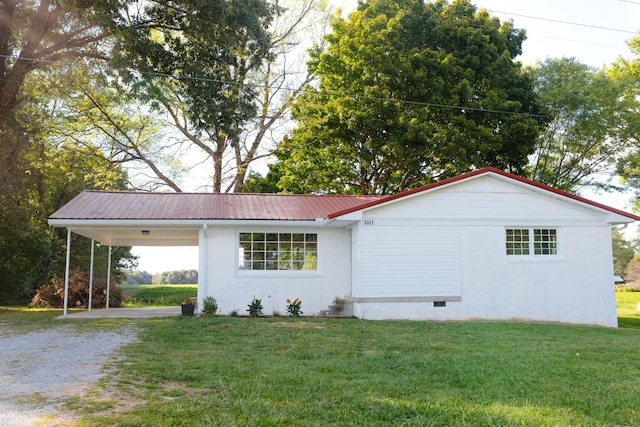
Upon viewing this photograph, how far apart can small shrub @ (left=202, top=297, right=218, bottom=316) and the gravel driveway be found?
333cm

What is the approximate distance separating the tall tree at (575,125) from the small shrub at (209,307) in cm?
1767

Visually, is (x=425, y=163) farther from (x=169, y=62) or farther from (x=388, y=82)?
(x=169, y=62)

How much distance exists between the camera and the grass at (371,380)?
4.62 metres

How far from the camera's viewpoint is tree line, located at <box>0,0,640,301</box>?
14.2 meters

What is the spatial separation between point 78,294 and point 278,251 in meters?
9.95

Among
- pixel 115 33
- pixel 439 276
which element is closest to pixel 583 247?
pixel 439 276

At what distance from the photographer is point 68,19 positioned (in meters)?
14.5

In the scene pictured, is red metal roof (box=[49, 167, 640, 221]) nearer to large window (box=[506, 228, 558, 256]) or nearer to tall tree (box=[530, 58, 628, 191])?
large window (box=[506, 228, 558, 256])

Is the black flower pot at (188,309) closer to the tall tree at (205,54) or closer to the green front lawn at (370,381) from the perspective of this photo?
the green front lawn at (370,381)

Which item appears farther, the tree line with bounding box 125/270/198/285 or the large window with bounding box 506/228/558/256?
the tree line with bounding box 125/270/198/285

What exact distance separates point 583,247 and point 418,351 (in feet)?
29.0

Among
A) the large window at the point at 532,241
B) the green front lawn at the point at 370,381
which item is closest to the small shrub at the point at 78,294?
the green front lawn at the point at 370,381

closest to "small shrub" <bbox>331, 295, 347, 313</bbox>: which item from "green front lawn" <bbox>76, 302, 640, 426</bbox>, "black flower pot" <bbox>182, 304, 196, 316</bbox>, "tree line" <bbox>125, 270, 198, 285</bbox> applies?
"black flower pot" <bbox>182, 304, 196, 316</bbox>

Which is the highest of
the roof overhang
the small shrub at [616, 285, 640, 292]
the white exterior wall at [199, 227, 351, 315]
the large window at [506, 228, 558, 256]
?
the roof overhang
